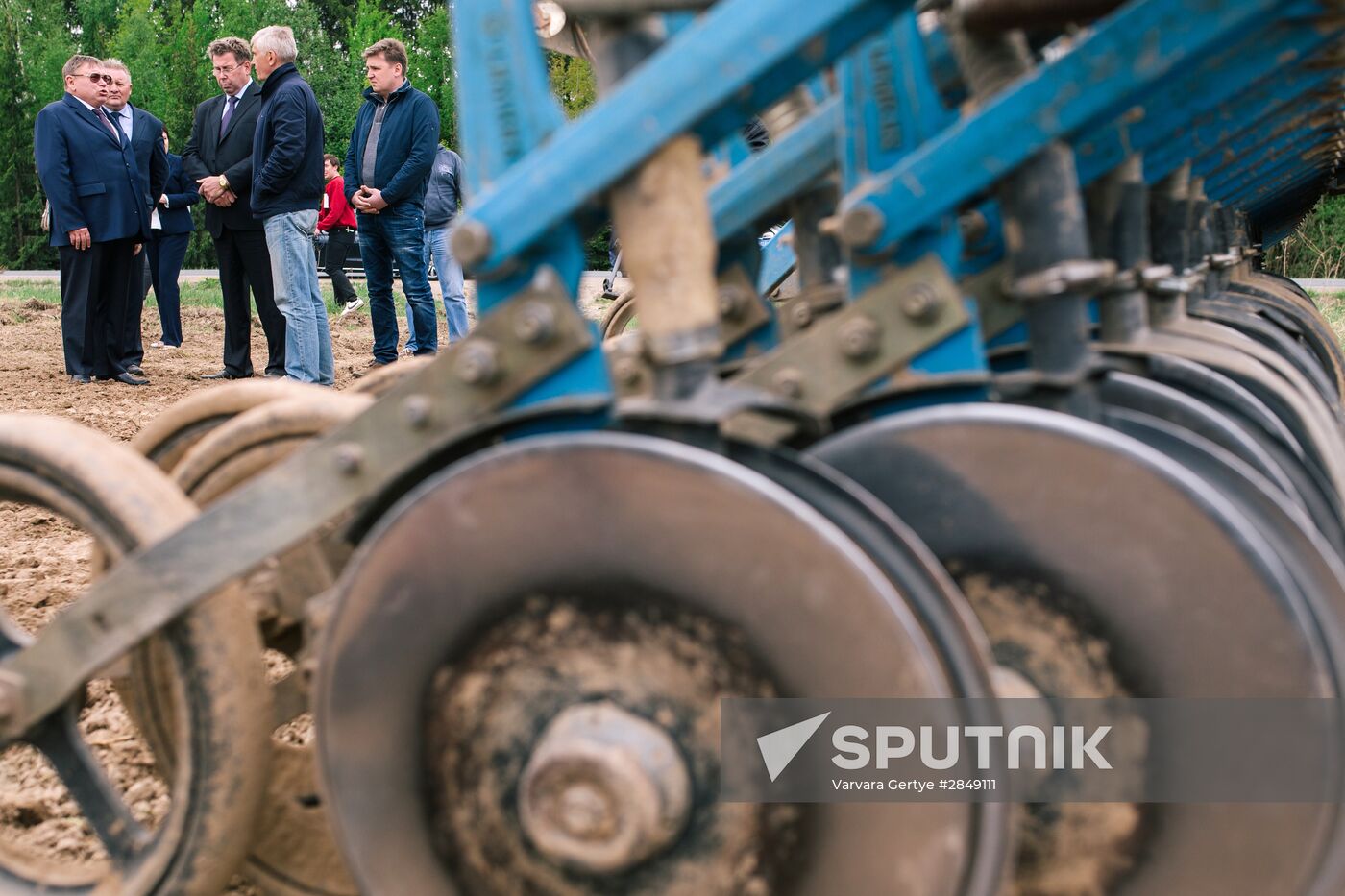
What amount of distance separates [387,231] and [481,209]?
6.59 meters

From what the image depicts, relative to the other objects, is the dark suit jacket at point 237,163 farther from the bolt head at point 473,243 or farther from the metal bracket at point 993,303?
the bolt head at point 473,243

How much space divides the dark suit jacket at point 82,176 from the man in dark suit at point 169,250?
6.18ft

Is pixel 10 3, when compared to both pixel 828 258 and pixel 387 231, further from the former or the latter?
pixel 828 258

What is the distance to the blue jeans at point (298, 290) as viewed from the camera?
7.30 metres

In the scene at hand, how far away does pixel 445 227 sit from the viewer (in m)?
8.88

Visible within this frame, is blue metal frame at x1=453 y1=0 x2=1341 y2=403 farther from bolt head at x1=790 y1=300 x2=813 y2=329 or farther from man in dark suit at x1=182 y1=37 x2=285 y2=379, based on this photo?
man in dark suit at x1=182 y1=37 x2=285 y2=379

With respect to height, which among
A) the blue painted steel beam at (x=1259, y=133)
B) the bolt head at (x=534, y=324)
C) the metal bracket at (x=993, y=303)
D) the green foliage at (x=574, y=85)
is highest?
the green foliage at (x=574, y=85)

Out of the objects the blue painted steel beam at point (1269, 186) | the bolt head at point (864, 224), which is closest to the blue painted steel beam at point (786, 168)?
the bolt head at point (864, 224)

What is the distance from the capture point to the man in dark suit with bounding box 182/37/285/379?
7.76m

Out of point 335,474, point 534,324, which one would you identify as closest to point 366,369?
point 335,474

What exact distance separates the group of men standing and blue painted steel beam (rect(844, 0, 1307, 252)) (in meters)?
5.81

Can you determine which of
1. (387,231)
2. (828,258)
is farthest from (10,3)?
(828,258)

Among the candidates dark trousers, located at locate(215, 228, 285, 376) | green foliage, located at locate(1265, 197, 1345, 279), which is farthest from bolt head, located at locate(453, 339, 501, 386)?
green foliage, located at locate(1265, 197, 1345, 279)

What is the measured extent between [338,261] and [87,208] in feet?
16.9
